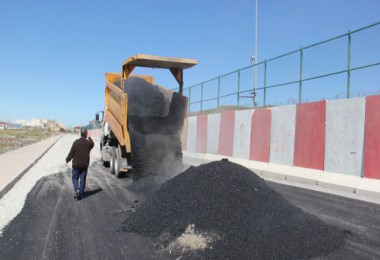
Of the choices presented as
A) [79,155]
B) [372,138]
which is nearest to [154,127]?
[79,155]

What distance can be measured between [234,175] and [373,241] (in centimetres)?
241

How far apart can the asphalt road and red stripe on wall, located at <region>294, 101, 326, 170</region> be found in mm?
2565

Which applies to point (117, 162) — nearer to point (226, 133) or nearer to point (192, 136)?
point (226, 133)

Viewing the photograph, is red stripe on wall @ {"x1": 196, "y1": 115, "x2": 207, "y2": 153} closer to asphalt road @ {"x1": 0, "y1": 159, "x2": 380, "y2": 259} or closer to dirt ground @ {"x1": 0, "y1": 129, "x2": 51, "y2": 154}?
asphalt road @ {"x1": 0, "y1": 159, "x2": 380, "y2": 259}

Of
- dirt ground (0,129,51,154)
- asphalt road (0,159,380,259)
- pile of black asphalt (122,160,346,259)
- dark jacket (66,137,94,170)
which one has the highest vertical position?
dark jacket (66,137,94,170)

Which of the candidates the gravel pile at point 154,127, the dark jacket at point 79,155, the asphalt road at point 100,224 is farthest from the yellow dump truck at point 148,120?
the dark jacket at point 79,155

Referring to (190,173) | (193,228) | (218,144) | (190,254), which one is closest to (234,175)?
(190,173)

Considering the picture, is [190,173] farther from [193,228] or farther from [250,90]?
[250,90]

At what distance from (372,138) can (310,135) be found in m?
2.63

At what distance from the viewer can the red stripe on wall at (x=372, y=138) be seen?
10766 mm

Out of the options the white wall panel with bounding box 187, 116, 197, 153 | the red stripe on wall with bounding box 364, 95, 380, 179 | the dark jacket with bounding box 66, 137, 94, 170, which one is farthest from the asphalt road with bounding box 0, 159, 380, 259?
the white wall panel with bounding box 187, 116, 197, 153

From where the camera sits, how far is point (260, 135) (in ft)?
54.0

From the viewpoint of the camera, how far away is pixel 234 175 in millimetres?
6895

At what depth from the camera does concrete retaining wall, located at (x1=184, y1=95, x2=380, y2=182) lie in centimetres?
1117
